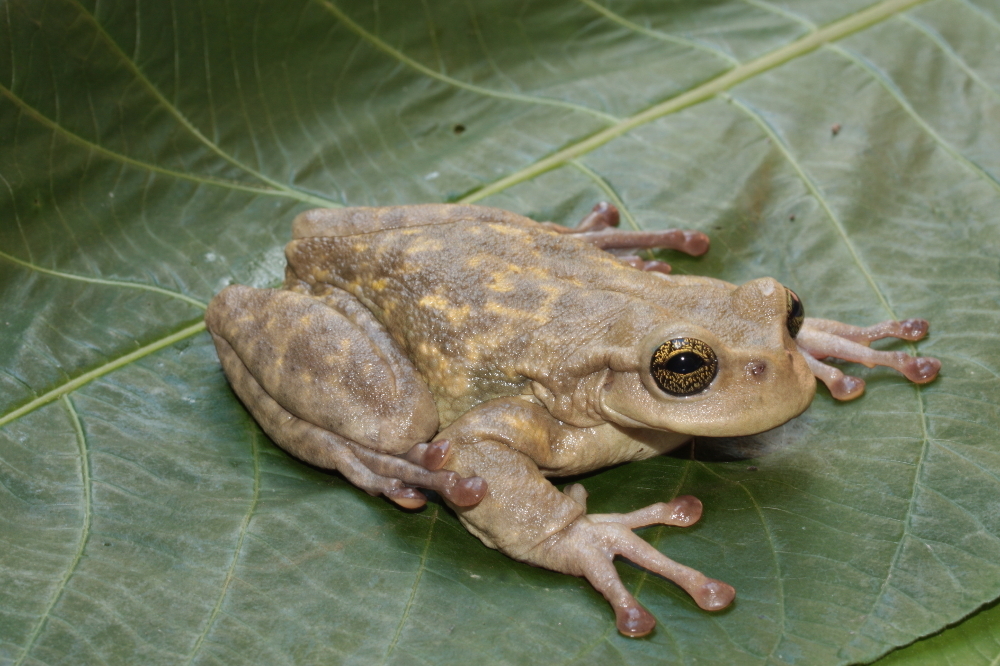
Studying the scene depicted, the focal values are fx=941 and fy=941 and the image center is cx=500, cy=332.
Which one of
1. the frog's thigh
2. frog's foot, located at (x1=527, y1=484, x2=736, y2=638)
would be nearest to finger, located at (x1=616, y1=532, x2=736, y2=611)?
frog's foot, located at (x1=527, y1=484, x2=736, y2=638)

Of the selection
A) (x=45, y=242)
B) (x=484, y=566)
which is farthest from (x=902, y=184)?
(x=45, y=242)

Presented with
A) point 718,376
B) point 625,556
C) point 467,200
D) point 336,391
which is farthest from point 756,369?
point 467,200

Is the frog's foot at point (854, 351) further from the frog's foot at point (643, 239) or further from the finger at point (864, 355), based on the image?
the frog's foot at point (643, 239)

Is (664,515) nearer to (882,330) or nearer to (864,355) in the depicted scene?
(864,355)

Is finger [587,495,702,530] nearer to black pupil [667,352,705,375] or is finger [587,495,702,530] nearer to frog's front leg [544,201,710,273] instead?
black pupil [667,352,705,375]

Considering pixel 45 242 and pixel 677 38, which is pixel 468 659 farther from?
pixel 677 38

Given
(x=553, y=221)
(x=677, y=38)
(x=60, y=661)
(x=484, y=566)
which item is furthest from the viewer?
(x=677, y=38)
